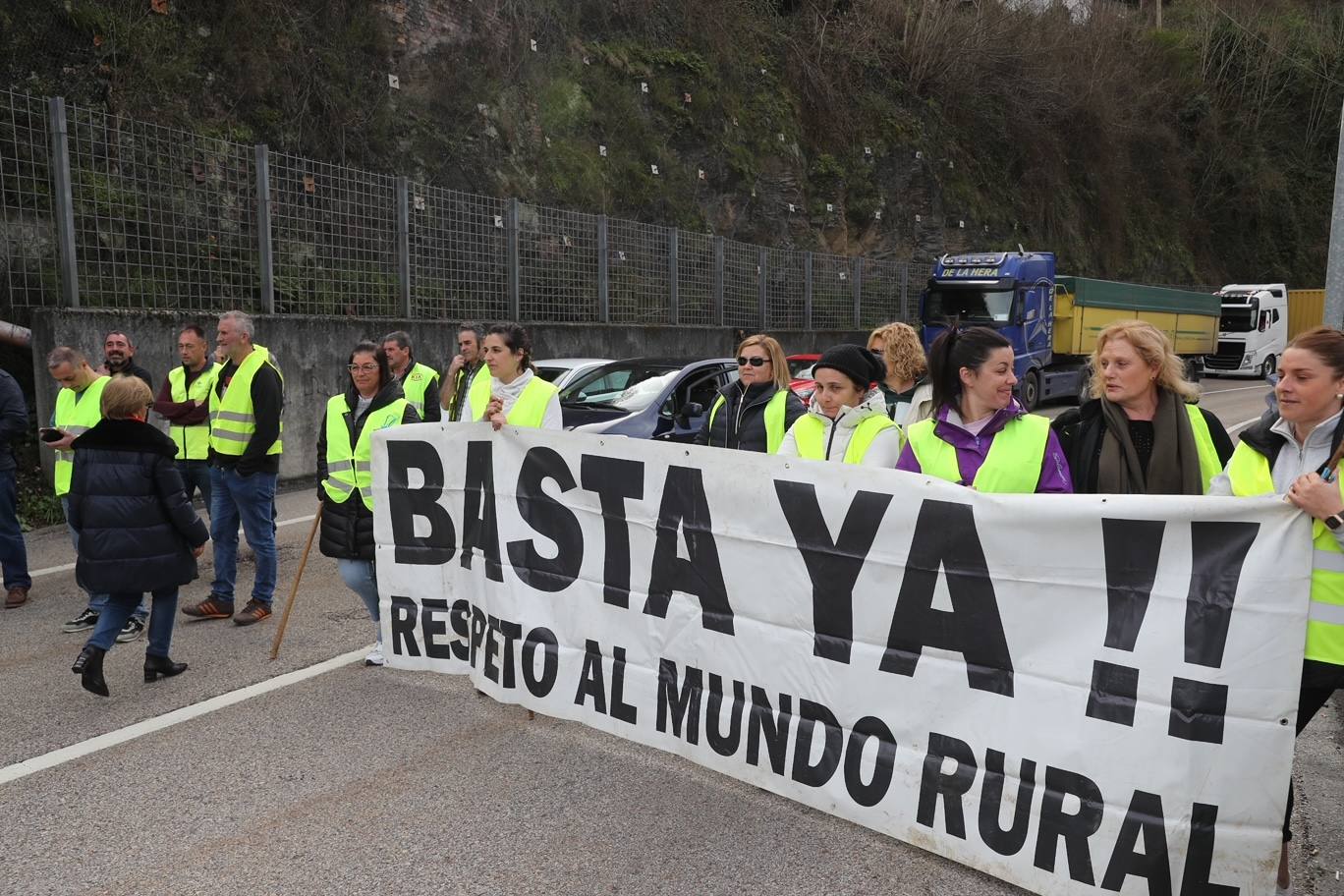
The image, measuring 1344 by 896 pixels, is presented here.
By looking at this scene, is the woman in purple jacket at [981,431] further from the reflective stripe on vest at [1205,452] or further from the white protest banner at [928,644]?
the reflective stripe on vest at [1205,452]

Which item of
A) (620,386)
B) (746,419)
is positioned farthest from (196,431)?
(620,386)

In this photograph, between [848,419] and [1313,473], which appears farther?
[848,419]

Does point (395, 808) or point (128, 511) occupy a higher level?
point (128, 511)

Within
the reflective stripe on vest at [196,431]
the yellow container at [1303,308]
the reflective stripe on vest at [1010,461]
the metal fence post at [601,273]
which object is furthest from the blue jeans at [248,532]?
the yellow container at [1303,308]

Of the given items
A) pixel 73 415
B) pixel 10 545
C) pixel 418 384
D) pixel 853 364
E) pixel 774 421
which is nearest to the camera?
pixel 853 364

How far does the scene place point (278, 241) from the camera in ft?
42.8

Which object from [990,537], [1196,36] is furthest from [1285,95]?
[990,537]

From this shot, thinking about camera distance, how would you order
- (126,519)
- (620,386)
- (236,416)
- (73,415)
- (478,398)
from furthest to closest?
(620,386)
(73,415)
(236,416)
(478,398)
(126,519)

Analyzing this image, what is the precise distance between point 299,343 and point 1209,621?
11.5 metres

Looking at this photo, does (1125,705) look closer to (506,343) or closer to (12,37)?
(506,343)

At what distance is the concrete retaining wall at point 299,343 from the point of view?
10.0m

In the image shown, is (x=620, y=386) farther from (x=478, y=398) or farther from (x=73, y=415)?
(x=73, y=415)

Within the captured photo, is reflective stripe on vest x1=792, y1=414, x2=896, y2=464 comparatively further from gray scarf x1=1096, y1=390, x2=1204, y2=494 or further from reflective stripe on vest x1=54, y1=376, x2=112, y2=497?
reflective stripe on vest x1=54, y1=376, x2=112, y2=497

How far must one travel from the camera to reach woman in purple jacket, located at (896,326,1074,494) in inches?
139
